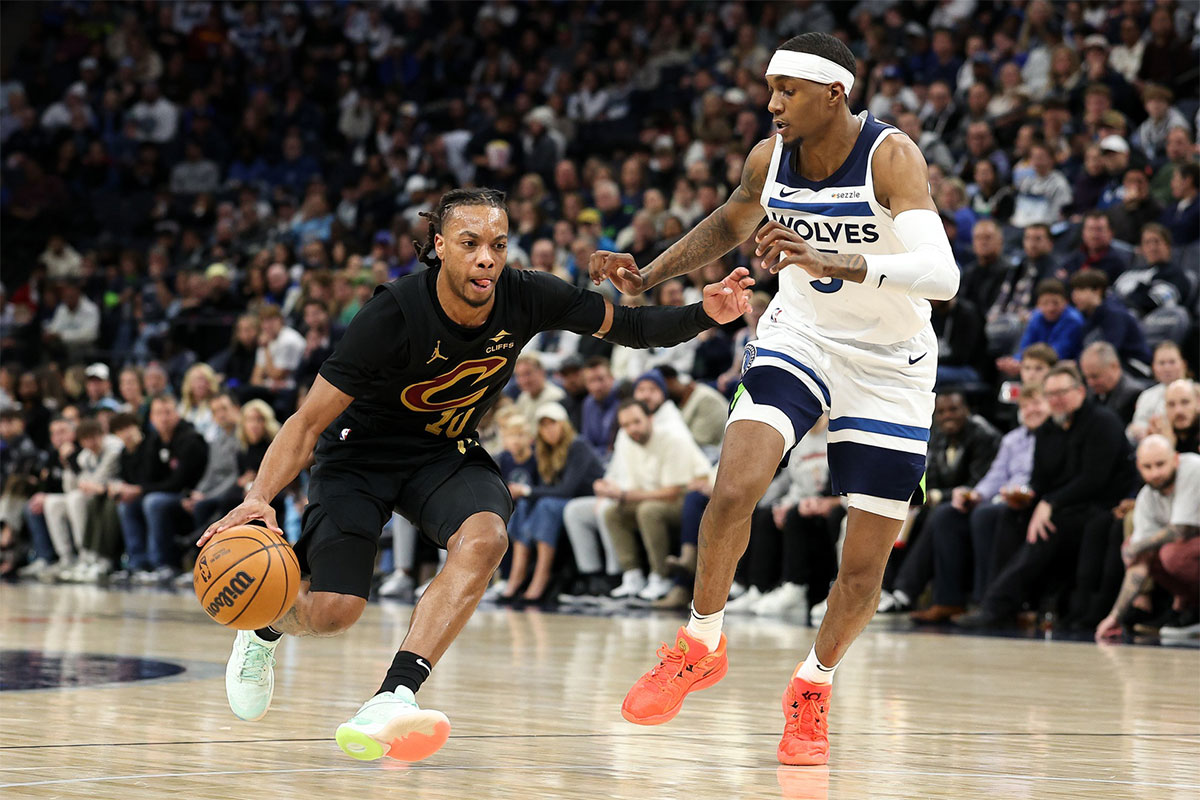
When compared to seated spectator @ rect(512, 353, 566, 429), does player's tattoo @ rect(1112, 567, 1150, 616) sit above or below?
below

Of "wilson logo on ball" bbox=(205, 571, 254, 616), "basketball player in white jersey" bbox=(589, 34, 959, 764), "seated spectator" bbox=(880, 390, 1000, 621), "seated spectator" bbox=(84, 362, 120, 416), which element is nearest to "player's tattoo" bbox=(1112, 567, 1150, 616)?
"seated spectator" bbox=(880, 390, 1000, 621)

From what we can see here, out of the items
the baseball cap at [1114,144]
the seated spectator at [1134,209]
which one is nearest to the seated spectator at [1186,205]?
the seated spectator at [1134,209]

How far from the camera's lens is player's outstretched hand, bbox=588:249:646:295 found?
5.07 meters

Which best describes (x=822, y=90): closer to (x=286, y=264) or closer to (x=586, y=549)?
(x=586, y=549)

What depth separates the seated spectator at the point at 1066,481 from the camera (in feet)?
31.4

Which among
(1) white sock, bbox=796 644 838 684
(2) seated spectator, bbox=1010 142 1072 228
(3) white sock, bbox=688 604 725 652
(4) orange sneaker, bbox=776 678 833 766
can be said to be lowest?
(4) orange sneaker, bbox=776 678 833 766

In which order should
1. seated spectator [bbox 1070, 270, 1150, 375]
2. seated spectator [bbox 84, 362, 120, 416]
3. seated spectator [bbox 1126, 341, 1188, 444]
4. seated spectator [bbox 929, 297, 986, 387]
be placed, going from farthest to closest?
seated spectator [bbox 84, 362, 120, 416] → seated spectator [bbox 929, 297, 986, 387] → seated spectator [bbox 1070, 270, 1150, 375] → seated spectator [bbox 1126, 341, 1188, 444]

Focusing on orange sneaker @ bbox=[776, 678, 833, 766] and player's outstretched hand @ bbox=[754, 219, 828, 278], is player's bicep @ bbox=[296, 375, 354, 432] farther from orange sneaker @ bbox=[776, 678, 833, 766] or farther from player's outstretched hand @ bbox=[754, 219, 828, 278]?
A: orange sneaker @ bbox=[776, 678, 833, 766]

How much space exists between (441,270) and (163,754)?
161cm

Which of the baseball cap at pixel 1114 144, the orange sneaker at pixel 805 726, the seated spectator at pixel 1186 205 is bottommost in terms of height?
the orange sneaker at pixel 805 726

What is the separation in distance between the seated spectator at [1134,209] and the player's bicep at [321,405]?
27.3 ft

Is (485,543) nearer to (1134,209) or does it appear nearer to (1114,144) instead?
(1134,209)

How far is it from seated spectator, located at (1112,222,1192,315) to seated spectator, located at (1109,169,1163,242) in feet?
1.88

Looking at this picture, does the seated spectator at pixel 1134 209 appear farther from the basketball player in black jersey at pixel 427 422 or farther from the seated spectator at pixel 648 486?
the basketball player in black jersey at pixel 427 422
